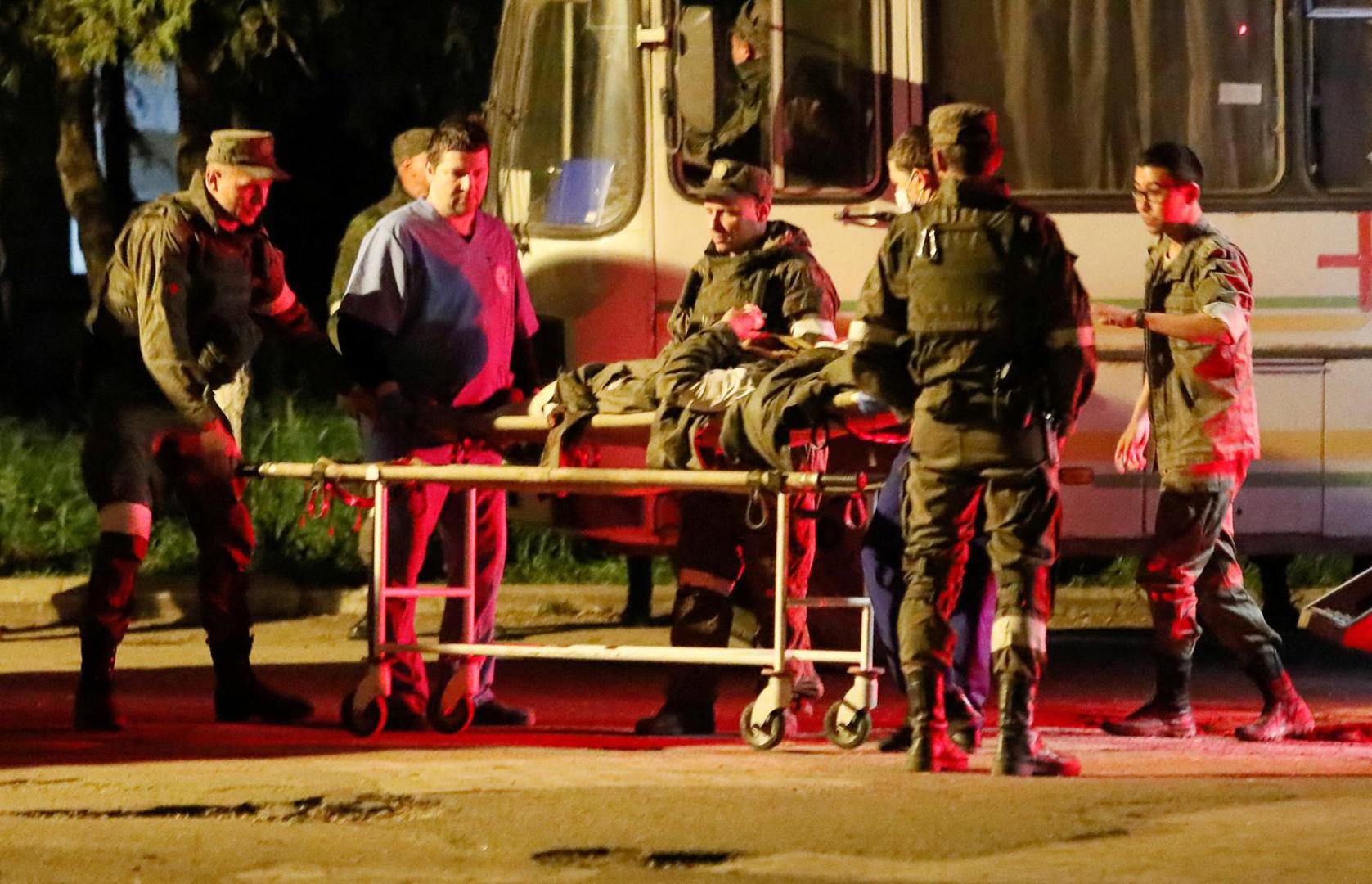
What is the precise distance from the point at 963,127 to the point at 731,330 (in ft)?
4.14

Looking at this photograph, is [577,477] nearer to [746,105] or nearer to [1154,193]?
[1154,193]

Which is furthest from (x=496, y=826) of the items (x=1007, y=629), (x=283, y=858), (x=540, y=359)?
(x=540, y=359)

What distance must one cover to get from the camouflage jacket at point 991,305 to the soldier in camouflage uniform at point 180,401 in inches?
95.9

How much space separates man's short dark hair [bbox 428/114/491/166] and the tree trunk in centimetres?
821

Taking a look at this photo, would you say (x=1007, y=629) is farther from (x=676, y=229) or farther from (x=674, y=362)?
(x=676, y=229)

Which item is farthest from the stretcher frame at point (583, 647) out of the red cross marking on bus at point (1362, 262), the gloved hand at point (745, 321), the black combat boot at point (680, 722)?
the red cross marking on bus at point (1362, 262)

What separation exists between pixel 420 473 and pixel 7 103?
11.2 m

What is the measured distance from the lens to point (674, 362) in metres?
7.89

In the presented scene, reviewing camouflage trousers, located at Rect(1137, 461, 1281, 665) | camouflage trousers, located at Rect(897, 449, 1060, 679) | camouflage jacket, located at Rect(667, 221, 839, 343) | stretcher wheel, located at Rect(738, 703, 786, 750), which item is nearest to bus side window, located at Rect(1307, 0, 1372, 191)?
camouflage trousers, located at Rect(1137, 461, 1281, 665)

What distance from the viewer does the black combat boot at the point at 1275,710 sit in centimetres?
807

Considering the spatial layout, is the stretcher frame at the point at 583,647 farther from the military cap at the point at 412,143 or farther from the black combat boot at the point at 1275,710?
the military cap at the point at 412,143

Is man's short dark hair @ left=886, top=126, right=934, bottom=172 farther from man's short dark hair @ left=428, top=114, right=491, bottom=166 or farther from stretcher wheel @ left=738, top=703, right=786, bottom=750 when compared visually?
stretcher wheel @ left=738, top=703, right=786, bottom=750

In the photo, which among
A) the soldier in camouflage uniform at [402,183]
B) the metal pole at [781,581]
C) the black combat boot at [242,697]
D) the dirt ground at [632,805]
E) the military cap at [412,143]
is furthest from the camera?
the military cap at [412,143]

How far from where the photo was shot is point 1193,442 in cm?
803
